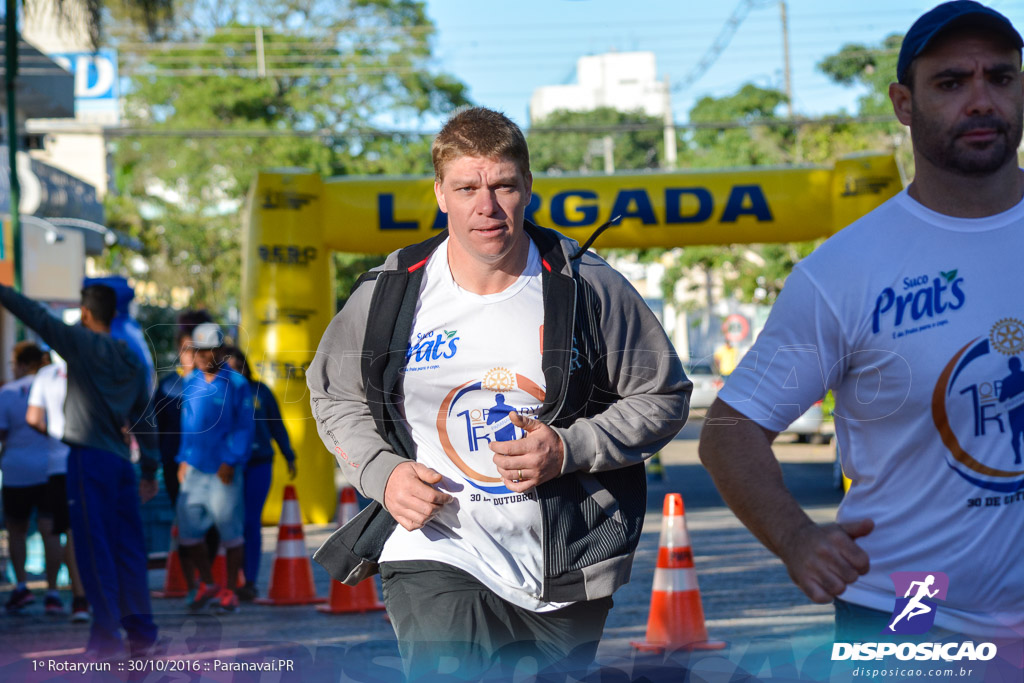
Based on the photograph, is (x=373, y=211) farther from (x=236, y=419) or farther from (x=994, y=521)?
(x=994, y=521)

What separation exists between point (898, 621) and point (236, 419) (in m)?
6.22

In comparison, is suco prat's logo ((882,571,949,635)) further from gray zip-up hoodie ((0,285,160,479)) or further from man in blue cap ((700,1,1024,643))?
gray zip-up hoodie ((0,285,160,479))

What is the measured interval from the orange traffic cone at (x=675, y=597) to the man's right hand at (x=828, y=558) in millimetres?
4505

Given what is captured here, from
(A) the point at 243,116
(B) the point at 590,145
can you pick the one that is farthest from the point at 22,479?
(B) the point at 590,145

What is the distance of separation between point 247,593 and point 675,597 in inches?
131

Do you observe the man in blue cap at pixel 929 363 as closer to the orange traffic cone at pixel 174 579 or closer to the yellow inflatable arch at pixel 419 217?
the orange traffic cone at pixel 174 579

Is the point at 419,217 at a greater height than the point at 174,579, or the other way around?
the point at 419,217

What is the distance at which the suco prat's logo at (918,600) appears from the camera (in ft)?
7.88

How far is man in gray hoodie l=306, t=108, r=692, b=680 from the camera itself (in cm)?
303

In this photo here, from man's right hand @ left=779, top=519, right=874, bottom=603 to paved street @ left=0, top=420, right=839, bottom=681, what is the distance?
11.6 inches

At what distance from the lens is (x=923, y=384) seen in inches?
94.2

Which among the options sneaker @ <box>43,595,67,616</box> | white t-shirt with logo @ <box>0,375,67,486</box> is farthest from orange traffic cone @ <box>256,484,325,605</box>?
white t-shirt with logo @ <box>0,375,67,486</box>

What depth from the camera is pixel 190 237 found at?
3197 centimetres

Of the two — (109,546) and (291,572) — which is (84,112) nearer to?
(291,572)
